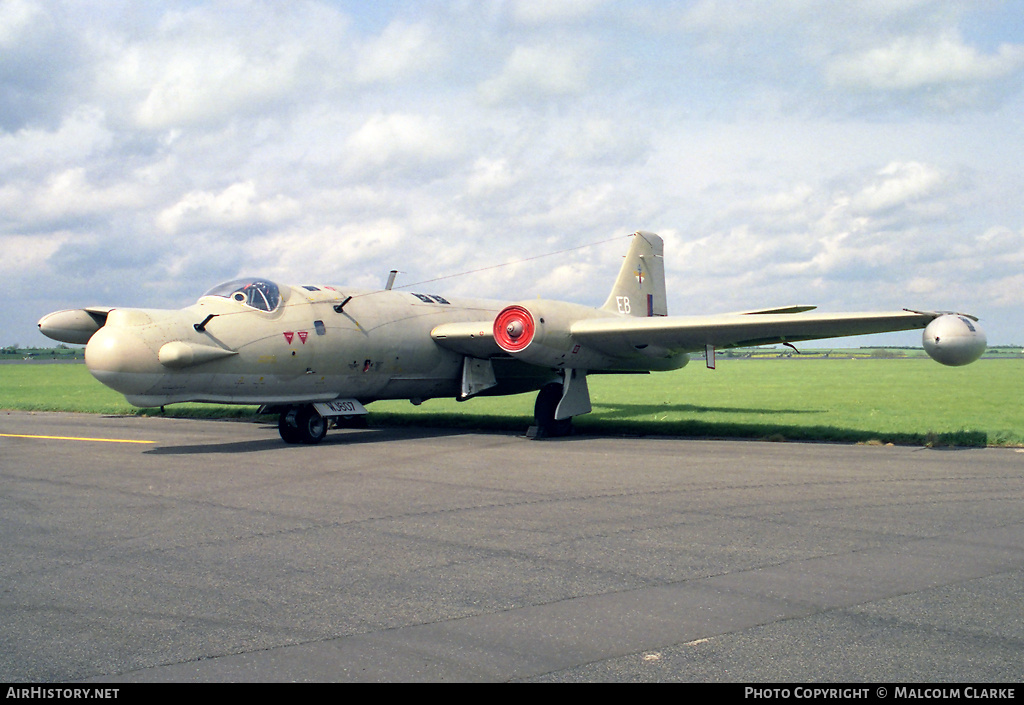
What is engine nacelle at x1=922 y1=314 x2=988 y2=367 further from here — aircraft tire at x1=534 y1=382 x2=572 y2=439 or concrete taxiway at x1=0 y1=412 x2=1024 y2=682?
aircraft tire at x1=534 y1=382 x2=572 y2=439

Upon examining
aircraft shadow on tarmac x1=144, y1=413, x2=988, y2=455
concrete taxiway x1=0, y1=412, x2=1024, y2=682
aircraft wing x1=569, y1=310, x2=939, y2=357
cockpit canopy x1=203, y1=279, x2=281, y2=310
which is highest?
cockpit canopy x1=203, y1=279, x2=281, y2=310

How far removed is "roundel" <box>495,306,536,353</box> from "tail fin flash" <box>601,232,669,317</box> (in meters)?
5.18

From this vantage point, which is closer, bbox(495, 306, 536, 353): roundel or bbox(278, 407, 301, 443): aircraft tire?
bbox(278, 407, 301, 443): aircraft tire

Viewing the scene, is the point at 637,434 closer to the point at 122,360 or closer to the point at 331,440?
the point at 331,440

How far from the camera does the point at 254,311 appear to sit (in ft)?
51.2

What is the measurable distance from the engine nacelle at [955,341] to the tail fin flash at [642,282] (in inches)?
379

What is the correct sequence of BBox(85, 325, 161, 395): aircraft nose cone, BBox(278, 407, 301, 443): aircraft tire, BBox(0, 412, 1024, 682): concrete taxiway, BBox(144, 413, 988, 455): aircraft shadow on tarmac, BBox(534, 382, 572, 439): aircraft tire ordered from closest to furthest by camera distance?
BBox(0, 412, 1024, 682): concrete taxiway < BBox(85, 325, 161, 395): aircraft nose cone < BBox(144, 413, 988, 455): aircraft shadow on tarmac < BBox(278, 407, 301, 443): aircraft tire < BBox(534, 382, 572, 439): aircraft tire

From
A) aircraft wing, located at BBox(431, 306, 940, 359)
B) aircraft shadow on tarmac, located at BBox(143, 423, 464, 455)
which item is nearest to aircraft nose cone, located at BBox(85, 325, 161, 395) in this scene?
aircraft shadow on tarmac, located at BBox(143, 423, 464, 455)

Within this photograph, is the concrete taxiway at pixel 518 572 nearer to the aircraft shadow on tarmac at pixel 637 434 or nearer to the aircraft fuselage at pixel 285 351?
the aircraft fuselage at pixel 285 351

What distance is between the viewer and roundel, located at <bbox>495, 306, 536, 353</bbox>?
1709cm

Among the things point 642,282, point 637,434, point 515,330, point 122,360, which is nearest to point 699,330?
point 637,434

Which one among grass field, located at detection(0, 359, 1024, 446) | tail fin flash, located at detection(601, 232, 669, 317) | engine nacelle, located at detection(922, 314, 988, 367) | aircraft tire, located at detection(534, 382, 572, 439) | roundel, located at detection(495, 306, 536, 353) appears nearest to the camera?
engine nacelle, located at detection(922, 314, 988, 367)

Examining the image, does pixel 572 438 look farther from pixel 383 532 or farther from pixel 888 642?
pixel 888 642
